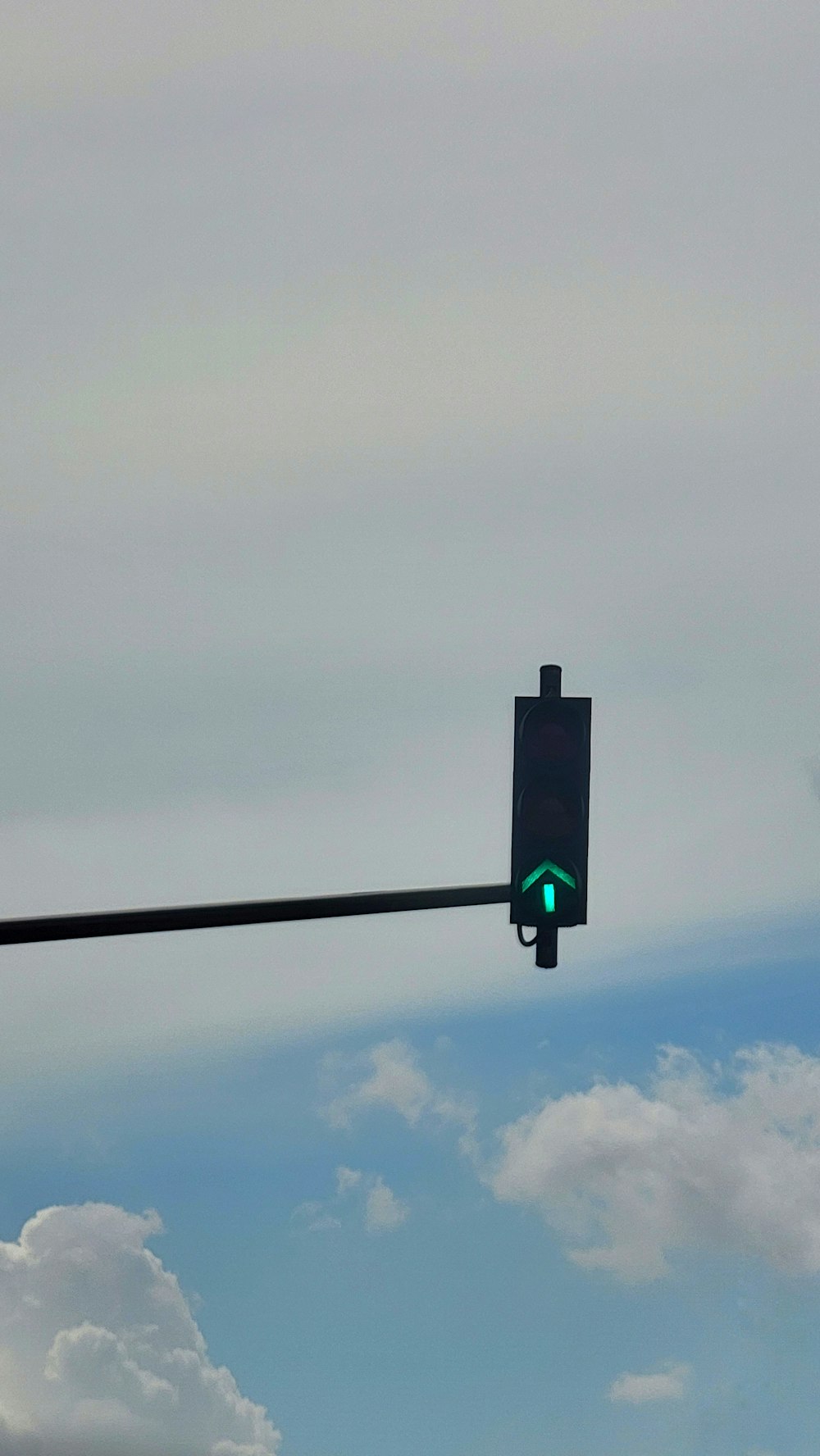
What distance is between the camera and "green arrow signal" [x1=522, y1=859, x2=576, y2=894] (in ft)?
27.0

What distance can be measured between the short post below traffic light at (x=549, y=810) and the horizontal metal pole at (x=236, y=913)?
0.62 feet

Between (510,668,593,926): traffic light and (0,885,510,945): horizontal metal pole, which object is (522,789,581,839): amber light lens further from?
(0,885,510,945): horizontal metal pole

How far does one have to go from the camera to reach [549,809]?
8180 mm

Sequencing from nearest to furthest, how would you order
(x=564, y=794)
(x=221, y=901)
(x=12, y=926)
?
1. (x=12, y=926)
2. (x=221, y=901)
3. (x=564, y=794)

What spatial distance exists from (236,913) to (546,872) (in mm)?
1854

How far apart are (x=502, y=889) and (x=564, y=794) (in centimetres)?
65

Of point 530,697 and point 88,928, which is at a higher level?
point 530,697

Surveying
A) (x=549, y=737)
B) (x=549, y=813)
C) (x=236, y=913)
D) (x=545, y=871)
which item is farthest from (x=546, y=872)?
(x=236, y=913)

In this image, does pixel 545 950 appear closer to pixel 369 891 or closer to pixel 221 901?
pixel 369 891

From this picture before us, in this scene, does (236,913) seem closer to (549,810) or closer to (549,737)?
(549,810)

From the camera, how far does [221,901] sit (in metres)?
7.45

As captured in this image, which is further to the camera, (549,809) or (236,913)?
(549,809)

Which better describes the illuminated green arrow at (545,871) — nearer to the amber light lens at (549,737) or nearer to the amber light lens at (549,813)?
the amber light lens at (549,813)

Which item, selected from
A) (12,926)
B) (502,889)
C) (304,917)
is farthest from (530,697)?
(12,926)
